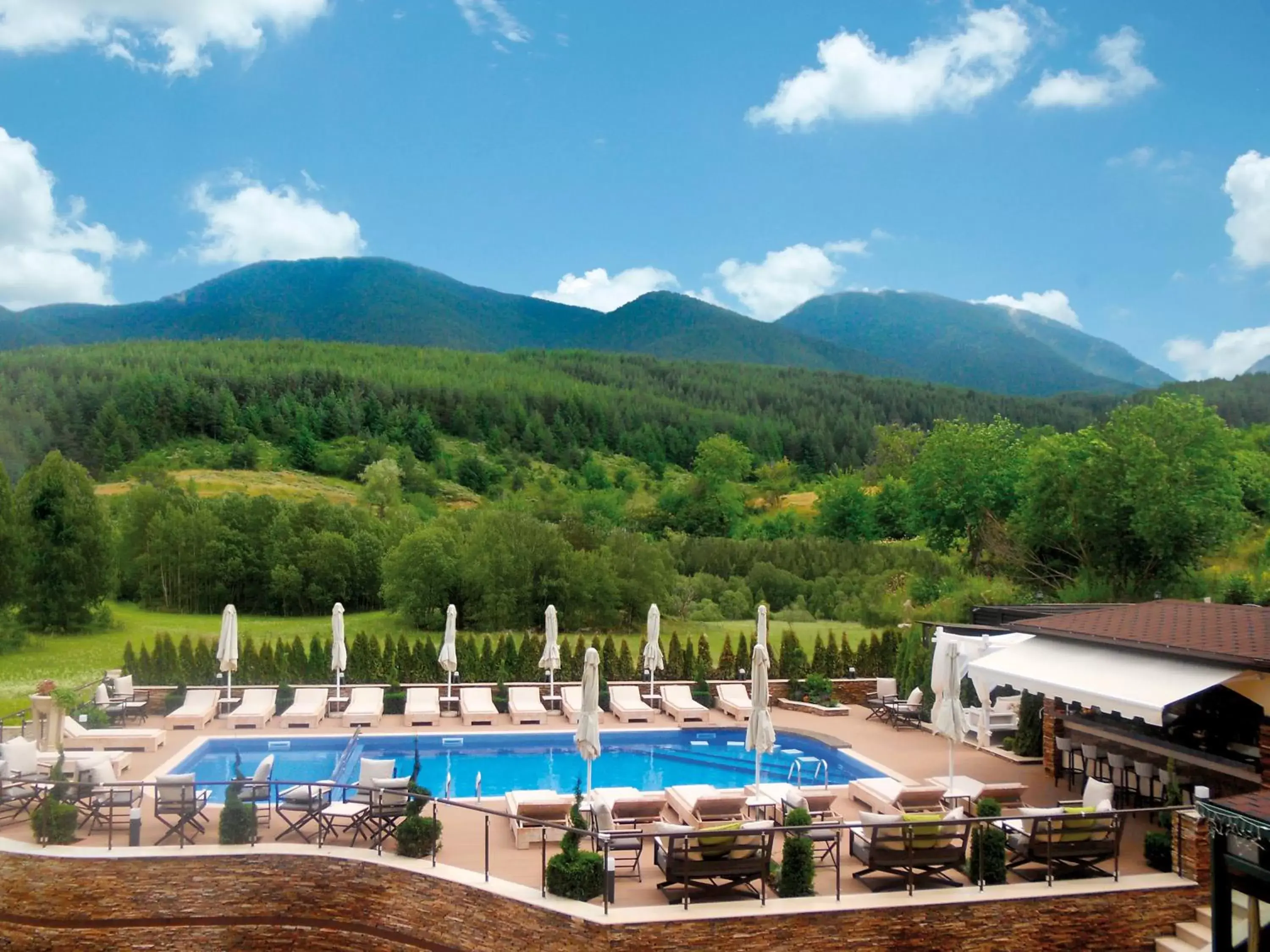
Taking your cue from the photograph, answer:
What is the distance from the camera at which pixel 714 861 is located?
916 centimetres

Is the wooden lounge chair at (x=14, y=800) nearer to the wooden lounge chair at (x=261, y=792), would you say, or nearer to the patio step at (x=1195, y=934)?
the wooden lounge chair at (x=261, y=792)

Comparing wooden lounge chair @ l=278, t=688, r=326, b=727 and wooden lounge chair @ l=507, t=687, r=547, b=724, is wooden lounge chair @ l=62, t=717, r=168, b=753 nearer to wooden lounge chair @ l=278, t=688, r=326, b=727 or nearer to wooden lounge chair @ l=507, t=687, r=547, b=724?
wooden lounge chair @ l=278, t=688, r=326, b=727

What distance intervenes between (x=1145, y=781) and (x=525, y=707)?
1084cm

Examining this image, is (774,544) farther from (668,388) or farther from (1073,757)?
(668,388)

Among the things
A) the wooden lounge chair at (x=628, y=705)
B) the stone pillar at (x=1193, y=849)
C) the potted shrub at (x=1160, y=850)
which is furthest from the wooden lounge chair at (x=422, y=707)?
the stone pillar at (x=1193, y=849)

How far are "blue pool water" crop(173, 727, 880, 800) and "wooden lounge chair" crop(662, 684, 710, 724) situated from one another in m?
0.31

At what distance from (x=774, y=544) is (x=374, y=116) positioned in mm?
76848

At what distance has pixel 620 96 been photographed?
2950 inches

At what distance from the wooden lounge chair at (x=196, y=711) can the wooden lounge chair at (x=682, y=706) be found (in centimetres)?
858

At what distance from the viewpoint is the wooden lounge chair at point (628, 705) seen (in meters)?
19.1

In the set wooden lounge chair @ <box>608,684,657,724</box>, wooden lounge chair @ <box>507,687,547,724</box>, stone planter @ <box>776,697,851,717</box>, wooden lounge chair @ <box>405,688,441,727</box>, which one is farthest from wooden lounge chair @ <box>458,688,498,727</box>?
stone planter @ <box>776,697,851,717</box>

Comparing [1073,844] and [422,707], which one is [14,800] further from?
[1073,844]

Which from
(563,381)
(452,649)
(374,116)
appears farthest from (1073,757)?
(374,116)

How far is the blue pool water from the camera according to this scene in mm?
15680
